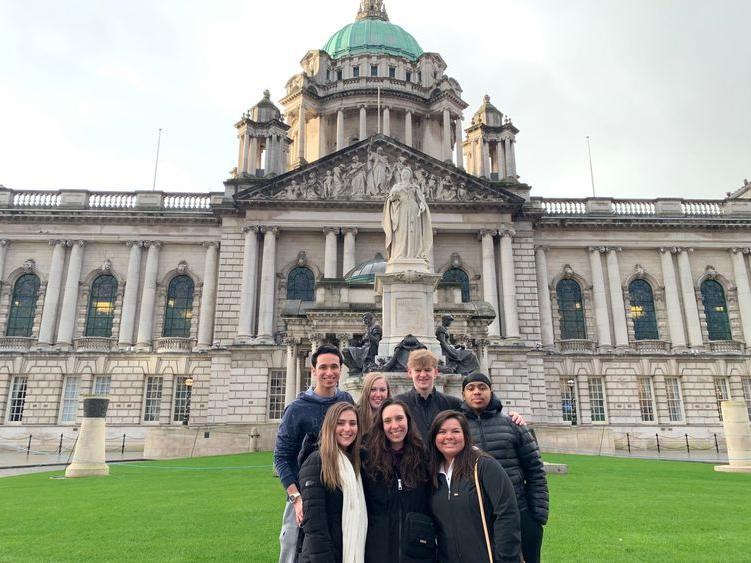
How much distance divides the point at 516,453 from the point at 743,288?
44.4 m

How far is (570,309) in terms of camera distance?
4162cm

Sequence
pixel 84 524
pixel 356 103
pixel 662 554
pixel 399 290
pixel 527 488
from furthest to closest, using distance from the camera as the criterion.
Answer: pixel 356 103, pixel 399 290, pixel 84 524, pixel 662 554, pixel 527 488

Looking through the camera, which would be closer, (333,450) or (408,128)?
(333,450)

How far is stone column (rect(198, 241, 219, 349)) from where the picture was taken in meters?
38.8

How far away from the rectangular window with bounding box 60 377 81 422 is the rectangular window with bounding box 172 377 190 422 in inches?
255

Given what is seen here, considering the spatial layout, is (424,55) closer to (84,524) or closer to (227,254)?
(227,254)

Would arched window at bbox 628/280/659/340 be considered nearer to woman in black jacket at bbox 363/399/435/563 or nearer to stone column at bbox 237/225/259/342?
stone column at bbox 237/225/259/342

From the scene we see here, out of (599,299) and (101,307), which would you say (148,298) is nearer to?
(101,307)

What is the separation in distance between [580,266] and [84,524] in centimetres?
3912

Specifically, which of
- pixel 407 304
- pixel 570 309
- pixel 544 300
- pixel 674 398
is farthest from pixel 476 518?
pixel 674 398

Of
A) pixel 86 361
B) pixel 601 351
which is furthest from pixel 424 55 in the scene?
pixel 86 361

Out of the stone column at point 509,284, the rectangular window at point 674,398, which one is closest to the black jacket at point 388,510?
the stone column at point 509,284

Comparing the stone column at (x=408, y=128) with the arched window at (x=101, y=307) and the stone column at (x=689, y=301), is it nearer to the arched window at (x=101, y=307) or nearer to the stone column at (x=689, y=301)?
the stone column at (x=689, y=301)

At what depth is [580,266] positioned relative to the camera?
42.4 metres
